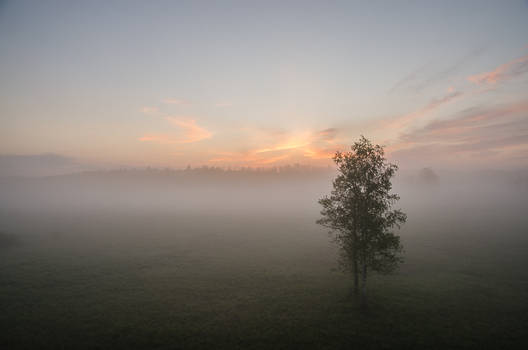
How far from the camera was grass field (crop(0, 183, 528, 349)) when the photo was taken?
2192cm

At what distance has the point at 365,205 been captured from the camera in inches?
1013

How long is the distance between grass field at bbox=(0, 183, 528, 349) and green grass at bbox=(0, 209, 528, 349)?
0.55 feet

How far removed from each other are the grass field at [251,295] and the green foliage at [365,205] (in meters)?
7.48

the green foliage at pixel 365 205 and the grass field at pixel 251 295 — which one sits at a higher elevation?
the green foliage at pixel 365 205

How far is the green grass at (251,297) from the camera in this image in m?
21.9

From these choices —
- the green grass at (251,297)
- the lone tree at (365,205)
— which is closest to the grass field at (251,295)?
the green grass at (251,297)

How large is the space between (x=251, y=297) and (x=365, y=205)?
19747 millimetres

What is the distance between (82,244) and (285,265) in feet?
184

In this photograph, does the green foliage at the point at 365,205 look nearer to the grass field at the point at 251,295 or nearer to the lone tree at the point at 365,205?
the lone tree at the point at 365,205

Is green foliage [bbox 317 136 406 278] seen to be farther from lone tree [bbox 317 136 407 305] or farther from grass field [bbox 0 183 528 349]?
grass field [bbox 0 183 528 349]

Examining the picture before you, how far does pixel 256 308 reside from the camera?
2797 cm

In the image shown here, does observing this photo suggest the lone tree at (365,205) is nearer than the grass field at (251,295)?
No

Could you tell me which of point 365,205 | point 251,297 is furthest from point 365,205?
point 251,297

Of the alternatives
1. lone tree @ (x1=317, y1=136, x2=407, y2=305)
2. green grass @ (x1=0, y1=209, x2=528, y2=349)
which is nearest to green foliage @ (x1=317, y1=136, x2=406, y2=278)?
lone tree @ (x1=317, y1=136, x2=407, y2=305)
